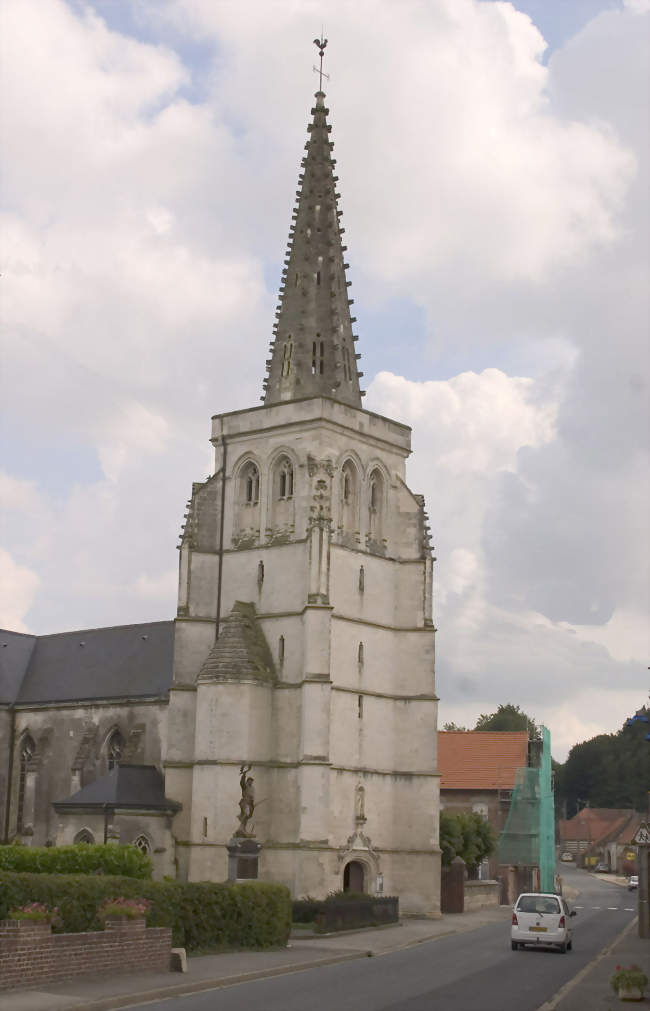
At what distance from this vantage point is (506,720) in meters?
136

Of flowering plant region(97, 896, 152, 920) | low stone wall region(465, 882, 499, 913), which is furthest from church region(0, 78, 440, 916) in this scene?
flowering plant region(97, 896, 152, 920)

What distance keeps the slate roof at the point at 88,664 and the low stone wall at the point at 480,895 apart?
53.4ft

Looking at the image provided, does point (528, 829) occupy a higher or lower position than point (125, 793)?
lower

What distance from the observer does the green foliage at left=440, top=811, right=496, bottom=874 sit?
57312 millimetres

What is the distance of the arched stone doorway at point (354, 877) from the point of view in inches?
1954

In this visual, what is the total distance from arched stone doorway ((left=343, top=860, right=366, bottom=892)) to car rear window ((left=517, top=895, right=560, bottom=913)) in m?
15.0

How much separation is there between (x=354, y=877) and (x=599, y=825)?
107059 millimetres

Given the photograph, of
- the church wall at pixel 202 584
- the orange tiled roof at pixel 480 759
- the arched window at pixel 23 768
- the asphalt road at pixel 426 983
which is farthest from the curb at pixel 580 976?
the orange tiled roof at pixel 480 759

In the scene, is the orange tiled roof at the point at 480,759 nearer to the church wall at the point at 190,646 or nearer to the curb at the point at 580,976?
the church wall at the point at 190,646

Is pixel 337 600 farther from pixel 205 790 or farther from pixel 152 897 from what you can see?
pixel 152 897

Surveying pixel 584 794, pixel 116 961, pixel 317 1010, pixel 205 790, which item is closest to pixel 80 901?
pixel 116 961

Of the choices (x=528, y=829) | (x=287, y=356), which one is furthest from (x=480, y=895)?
(x=287, y=356)

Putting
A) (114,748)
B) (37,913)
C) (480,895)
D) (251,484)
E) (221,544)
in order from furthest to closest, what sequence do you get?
(480,895) → (114,748) → (251,484) → (221,544) → (37,913)

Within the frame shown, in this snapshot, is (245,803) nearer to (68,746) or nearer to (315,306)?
(68,746)
